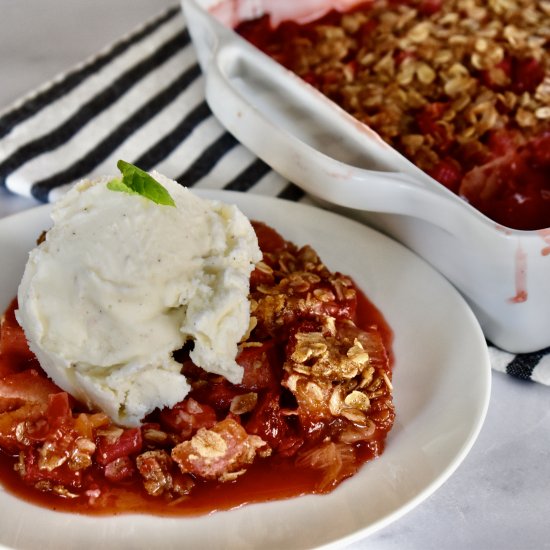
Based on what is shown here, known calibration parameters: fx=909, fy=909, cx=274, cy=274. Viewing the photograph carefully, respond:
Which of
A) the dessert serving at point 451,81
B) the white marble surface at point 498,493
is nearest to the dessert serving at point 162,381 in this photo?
the white marble surface at point 498,493

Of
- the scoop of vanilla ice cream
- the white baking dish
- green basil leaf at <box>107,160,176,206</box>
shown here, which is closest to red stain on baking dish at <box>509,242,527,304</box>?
the white baking dish

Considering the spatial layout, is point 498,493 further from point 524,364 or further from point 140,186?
point 140,186

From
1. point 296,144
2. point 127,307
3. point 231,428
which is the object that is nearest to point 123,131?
point 296,144

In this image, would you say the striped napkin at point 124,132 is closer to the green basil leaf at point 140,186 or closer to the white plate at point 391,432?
the white plate at point 391,432

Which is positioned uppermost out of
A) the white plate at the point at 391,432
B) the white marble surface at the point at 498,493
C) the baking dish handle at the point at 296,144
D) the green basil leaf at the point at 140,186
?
the green basil leaf at the point at 140,186

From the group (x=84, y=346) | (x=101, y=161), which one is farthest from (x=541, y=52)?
(x=84, y=346)

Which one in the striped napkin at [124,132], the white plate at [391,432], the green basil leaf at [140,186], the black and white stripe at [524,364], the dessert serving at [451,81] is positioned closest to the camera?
the white plate at [391,432]

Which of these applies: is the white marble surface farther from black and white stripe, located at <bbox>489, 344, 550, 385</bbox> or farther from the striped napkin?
Answer: the striped napkin
